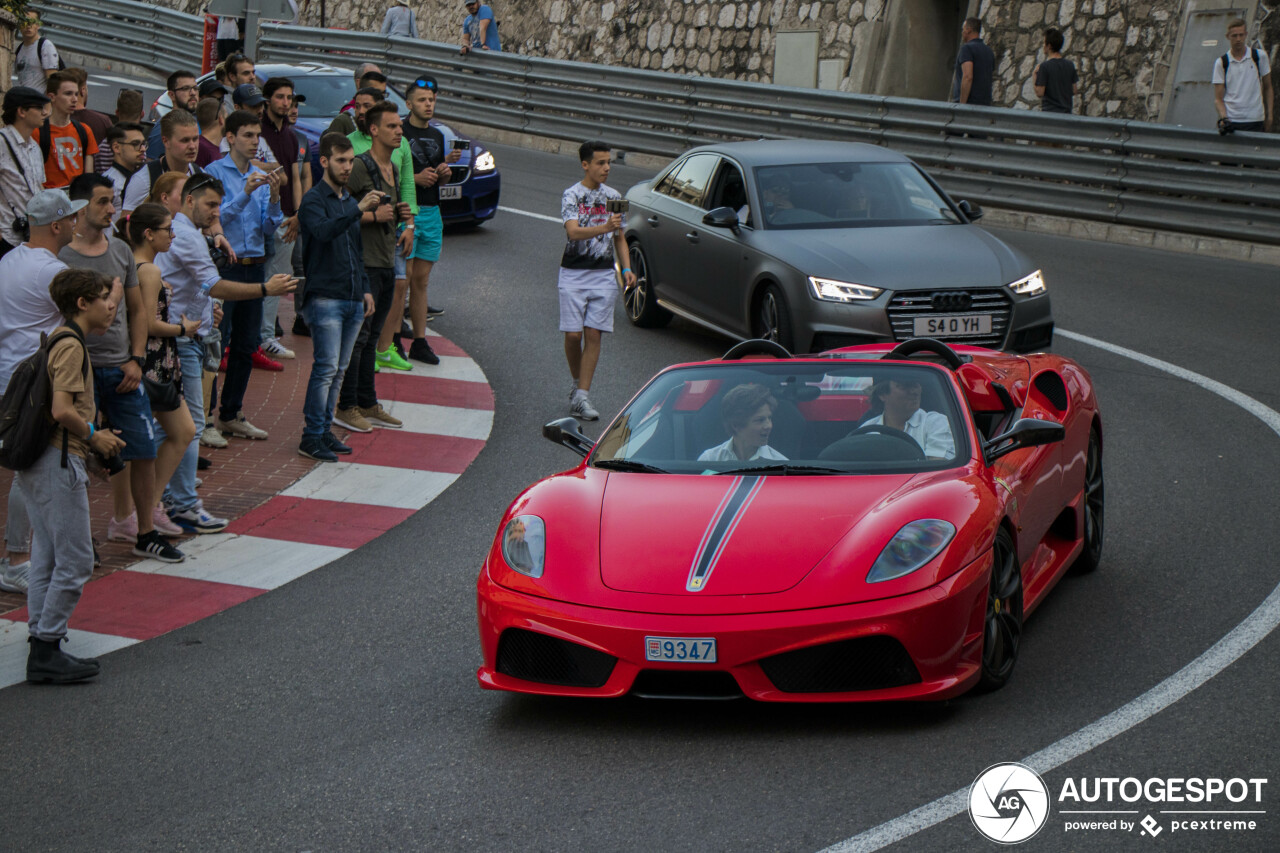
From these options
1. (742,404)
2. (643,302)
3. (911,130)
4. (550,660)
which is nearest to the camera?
(550,660)

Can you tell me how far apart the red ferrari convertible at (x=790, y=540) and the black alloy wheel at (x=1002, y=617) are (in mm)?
11

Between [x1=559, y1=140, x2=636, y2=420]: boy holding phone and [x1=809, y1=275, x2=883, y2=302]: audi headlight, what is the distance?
1381mm

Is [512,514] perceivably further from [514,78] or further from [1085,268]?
[514,78]

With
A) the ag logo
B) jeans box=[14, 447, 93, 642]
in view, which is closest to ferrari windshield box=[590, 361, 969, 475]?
the ag logo

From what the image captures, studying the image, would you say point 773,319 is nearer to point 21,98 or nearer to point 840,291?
point 840,291

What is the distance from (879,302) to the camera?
10.2 meters

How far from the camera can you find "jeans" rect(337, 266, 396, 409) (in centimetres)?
1002

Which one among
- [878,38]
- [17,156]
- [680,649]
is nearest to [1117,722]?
[680,649]

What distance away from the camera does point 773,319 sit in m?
11.1

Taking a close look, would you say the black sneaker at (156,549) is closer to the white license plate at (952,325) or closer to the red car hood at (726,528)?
the red car hood at (726,528)

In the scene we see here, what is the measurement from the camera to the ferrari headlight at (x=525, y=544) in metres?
5.43

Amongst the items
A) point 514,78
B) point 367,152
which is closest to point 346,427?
point 367,152

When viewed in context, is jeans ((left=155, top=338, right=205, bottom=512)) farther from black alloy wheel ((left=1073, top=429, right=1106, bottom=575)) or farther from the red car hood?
black alloy wheel ((left=1073, top=429, right=1106, bottom=575))

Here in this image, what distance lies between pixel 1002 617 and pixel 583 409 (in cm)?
526
